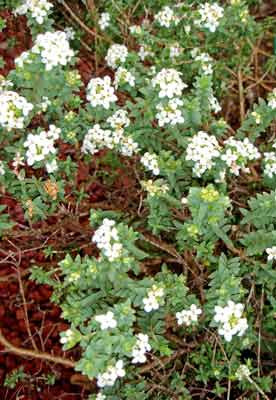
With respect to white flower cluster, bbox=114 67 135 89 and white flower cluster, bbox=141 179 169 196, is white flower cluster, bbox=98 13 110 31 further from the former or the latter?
white flower cluster, bbox=141 179 169 196

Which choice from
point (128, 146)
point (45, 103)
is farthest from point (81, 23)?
point (128, 146)

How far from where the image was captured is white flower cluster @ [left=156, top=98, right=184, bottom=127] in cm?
257

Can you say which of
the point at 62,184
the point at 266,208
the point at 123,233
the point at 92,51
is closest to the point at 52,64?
the point at 62,184

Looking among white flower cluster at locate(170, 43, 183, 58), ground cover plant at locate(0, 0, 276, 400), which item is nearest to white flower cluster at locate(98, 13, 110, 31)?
ground cover plant at locate(0, 0, 276, 400)

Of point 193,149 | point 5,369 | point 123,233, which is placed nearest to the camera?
point 123,233

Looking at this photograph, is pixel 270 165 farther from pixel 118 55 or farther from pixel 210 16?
pixel 118 55

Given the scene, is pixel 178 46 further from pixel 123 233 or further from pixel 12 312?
pixel 12 312

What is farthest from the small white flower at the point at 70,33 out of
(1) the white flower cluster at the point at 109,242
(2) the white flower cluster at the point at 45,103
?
(1) the white flower cluster at the point at 109,242

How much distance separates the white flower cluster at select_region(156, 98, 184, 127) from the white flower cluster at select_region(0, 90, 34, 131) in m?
0.48

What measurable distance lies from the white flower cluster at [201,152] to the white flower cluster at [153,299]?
455mm

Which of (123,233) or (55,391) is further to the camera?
(55,391)

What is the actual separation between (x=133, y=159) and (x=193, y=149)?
0.49 meters

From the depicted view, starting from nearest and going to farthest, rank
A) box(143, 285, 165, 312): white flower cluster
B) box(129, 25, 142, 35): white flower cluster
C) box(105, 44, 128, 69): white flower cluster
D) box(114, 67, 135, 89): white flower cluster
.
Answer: box(143, 285, 165, 312): white flower cluster, box(114, 67, 135, 89): white flower cluster, box(105, 44, 128, 69): white flower cluster, box(129, 25, 142, 35): white flower cluster

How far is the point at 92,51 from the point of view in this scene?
12.6 feet
